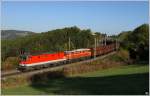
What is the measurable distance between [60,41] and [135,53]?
19852 mm

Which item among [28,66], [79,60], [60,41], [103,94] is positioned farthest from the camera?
[60,41]

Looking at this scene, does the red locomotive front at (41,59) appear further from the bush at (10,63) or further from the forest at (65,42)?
the forest at (65,42)

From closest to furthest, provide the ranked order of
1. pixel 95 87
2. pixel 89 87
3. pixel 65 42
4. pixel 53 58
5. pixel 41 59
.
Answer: pixel 95 87
pixel 89 87
pixel 41 59
pixel 53 58
pixel 65 42

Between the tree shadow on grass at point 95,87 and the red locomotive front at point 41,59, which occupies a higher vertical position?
the red locomotive front at point 41,59

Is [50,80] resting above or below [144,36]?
below

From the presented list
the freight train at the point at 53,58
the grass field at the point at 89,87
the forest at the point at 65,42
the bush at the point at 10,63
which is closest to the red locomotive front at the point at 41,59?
the freight train at the point at 53,58

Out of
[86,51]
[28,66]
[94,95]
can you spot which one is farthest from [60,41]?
[94,95]

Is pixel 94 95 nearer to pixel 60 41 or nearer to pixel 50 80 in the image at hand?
pixel 50 80

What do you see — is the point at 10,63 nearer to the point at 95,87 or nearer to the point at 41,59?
the point at 41,59

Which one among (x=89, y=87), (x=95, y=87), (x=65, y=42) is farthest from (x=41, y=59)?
(x=65, y=42)

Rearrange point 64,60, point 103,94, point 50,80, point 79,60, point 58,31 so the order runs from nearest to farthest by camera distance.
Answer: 1. point 103,94
2. point 50,80
3. point 64,60
4. point 79,60
5. point 58,31

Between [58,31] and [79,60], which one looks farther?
[58,31]

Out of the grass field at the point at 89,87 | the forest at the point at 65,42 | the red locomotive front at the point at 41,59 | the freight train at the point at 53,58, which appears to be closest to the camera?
the grass field at the point at 89,87

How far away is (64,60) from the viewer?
49.7 metres
